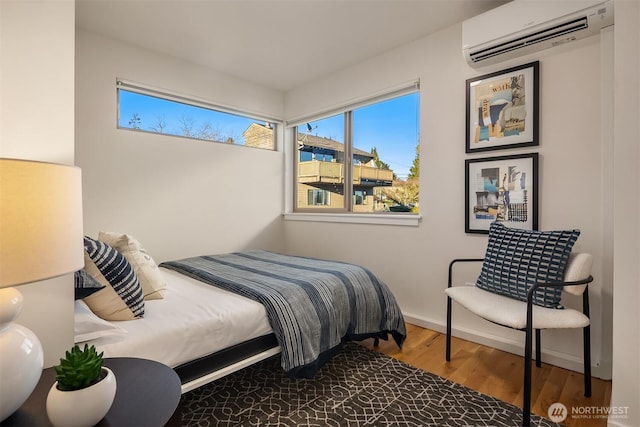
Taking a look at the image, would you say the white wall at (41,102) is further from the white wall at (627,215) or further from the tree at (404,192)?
the tree at (404,192)

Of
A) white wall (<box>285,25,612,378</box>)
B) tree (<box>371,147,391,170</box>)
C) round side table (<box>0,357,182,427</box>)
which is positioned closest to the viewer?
round side table (<box>0,357,182,427</box>)

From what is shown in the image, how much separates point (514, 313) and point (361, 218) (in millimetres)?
1804

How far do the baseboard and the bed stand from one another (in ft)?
1.80

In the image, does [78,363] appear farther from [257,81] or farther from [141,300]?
[257,81]

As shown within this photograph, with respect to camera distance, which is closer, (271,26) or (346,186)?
(271,26)

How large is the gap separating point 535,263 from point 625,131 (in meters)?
0.81

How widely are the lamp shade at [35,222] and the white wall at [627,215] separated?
2068 millimetres

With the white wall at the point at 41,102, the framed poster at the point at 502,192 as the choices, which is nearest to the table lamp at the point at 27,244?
the white wall at the point at 41,102

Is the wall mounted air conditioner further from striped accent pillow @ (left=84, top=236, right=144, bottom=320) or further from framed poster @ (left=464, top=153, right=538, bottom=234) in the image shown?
striped accent pillow @ (left=84, top=236, right=144, bottom=320)

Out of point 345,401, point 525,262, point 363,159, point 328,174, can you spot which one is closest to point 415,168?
point 363,159

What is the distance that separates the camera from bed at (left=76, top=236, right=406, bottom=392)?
1.49 m

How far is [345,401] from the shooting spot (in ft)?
5.83

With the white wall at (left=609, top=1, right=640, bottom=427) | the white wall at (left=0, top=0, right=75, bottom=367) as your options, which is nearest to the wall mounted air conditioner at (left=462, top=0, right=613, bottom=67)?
the white wall at (left=609, top=1, right=640, bottom=427)

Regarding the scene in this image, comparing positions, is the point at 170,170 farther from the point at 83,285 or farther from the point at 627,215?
the point at 627,215
